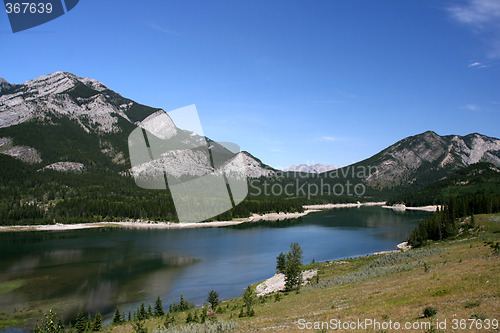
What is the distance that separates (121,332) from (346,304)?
1685 centimetres

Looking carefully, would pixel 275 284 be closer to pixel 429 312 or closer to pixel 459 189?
pixel 429 312

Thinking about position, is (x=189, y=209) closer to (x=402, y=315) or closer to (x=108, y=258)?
(x=108, y=258)

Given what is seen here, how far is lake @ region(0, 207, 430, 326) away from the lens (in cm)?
3647

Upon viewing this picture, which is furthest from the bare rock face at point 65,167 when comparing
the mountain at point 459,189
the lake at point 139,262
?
the mountain at point 459,189

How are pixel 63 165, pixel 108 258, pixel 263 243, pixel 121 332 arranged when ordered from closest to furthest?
1. pixel 121 332
2. pixel 108 258
3. pixel 263 243
4. pixel 63 165

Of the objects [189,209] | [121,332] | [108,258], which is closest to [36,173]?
[189,209]

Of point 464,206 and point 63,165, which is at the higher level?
point 63,165

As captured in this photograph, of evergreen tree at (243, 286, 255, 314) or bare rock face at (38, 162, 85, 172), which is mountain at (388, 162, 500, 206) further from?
bare rock face at (38, 162, 85, 172)

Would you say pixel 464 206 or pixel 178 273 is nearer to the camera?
pixel 178 273

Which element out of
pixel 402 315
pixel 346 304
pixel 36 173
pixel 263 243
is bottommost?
pixel 263 243

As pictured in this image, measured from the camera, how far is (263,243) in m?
74.6

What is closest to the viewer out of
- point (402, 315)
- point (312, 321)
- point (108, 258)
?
point (402, 315)

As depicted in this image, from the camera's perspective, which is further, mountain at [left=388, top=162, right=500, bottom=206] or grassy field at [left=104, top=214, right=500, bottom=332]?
mountain at [left=388, top=162, right=500, bottom=206]

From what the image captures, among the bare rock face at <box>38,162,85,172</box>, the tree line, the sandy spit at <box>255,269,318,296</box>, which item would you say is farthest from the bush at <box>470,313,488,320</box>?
the bare rock face at <box>38,162,85,172</box>
